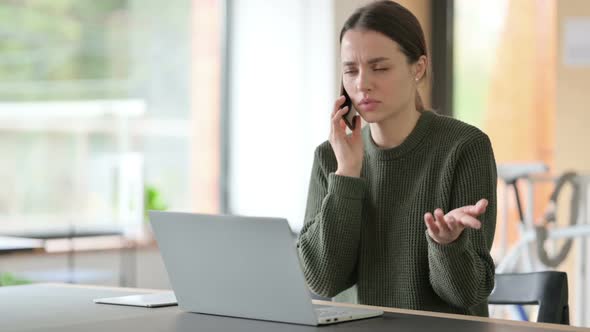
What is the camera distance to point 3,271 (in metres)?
4.46

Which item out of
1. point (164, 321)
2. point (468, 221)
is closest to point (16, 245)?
point (164, 321)

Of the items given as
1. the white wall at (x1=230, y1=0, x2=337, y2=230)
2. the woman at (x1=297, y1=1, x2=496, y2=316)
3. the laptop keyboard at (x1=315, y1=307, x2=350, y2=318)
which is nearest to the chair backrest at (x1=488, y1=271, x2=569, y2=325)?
the woman at (x1=297, y1=1, x2=496, y2=316)

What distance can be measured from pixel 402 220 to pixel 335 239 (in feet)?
0.47

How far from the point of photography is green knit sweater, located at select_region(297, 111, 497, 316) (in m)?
1.99

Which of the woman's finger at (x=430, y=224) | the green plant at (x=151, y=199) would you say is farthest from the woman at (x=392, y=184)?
the green plant at (x=151, y=199)

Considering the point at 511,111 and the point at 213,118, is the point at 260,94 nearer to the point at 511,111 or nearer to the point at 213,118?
the point at 213,118

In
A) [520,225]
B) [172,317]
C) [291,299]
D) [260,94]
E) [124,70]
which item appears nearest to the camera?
[291,299]

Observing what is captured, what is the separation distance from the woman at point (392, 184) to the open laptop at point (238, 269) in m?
0.33

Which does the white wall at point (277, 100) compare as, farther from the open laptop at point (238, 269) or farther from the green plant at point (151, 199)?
the open laptop at point (238, 269)

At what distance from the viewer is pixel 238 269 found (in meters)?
1.59

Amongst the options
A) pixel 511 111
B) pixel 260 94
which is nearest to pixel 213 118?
pixel 260 94

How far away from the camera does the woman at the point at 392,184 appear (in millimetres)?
1999

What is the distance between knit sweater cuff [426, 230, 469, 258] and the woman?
109 millimetres

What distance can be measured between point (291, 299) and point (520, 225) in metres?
3.06
